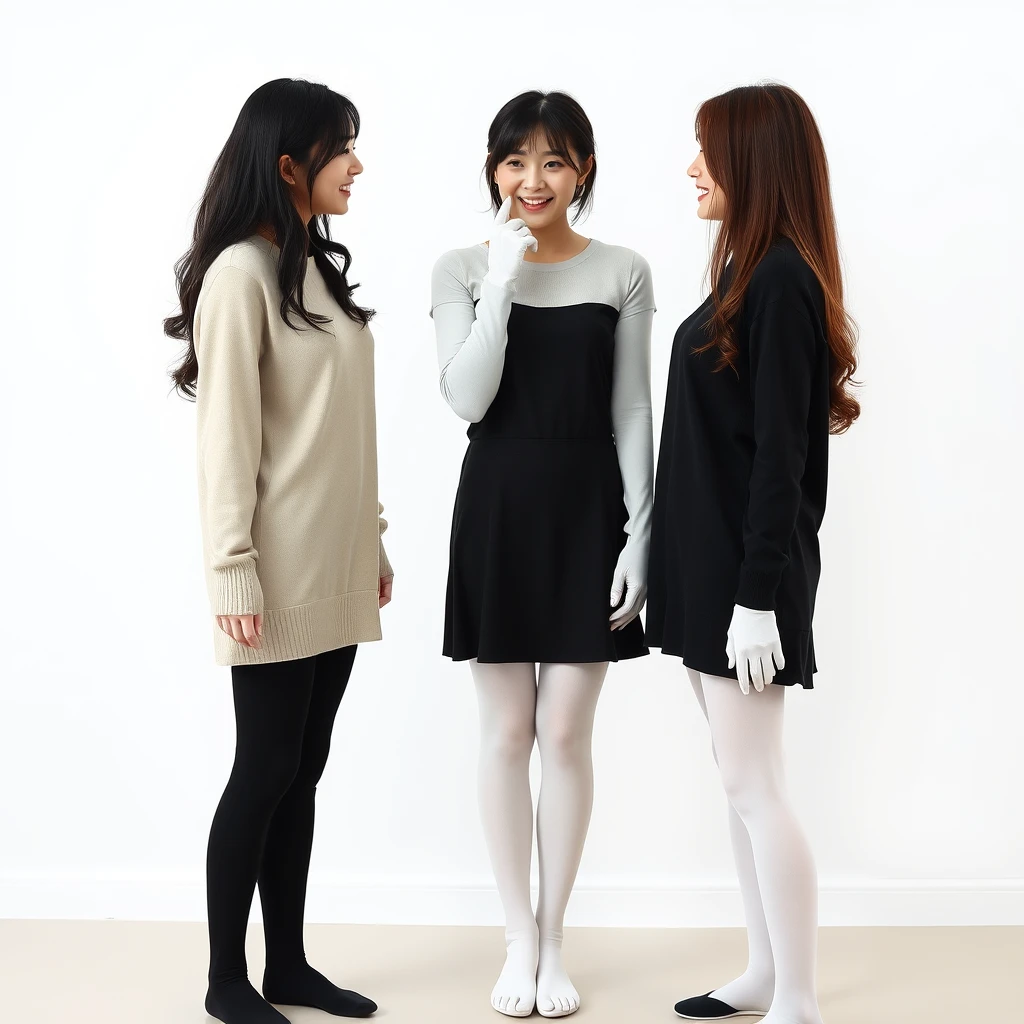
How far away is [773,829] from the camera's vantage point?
1.81m

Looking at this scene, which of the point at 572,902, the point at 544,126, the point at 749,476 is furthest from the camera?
the point at 572,902

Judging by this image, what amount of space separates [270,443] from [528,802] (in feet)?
2.94

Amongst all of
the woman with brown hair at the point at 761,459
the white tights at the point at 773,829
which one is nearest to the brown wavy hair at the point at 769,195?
the woman with brown hair at the point at 761,459

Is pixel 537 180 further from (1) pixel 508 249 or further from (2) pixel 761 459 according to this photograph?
(2) pixel 761 459

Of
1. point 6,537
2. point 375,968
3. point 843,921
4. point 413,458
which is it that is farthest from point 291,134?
point 843,921

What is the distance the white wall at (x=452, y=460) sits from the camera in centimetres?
265

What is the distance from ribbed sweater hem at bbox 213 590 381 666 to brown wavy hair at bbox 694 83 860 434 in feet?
2.62

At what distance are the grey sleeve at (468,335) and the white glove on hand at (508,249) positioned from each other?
2 centimetres

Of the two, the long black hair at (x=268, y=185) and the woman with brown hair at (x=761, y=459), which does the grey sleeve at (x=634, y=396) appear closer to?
the woman with brown hair at (x=761, y=459)

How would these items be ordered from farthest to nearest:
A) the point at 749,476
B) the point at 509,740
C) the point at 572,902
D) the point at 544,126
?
the point at 572,902 < the point at 509,740 < the point at 544,126 < the point at 749,476

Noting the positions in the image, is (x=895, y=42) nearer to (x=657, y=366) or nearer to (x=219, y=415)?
(x=657, y=366)

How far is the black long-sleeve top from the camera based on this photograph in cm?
170

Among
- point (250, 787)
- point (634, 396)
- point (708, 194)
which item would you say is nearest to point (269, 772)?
point (250, 787)

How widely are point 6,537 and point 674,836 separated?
191 centimetres
